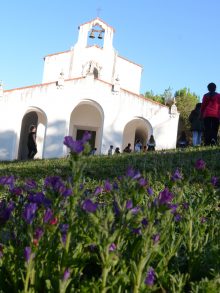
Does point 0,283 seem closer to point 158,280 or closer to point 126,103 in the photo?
point 158,280

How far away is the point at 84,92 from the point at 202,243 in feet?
87.9

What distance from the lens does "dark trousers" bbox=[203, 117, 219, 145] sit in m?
11.3

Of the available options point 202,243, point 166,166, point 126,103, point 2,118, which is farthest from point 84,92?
point 202,243

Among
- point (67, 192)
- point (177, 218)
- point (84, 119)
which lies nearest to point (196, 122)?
point (177, 218)

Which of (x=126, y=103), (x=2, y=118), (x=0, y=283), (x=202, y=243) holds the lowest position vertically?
(x=0, y=283)

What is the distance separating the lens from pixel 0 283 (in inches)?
75.8

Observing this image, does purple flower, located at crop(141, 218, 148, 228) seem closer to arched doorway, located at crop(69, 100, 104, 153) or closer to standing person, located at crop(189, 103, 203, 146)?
standing person, located at crop(189, 103, 203, 146)

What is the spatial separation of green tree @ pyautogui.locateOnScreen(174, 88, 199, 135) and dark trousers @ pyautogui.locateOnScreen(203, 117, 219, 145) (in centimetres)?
3294

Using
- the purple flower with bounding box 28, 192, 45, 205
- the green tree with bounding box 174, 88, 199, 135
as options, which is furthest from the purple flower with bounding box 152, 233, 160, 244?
the green tree with bounding box 174, 88, 199, 135

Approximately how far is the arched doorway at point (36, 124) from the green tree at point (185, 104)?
1864cm

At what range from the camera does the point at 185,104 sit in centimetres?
5103

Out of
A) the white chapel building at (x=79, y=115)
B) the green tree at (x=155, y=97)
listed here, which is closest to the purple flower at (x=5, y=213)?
the white chapel building at (x=79, y=115)

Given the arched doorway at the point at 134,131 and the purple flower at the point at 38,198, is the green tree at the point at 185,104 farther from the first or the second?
the purple flower at the point at 38,198

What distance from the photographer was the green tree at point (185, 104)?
150 ft
